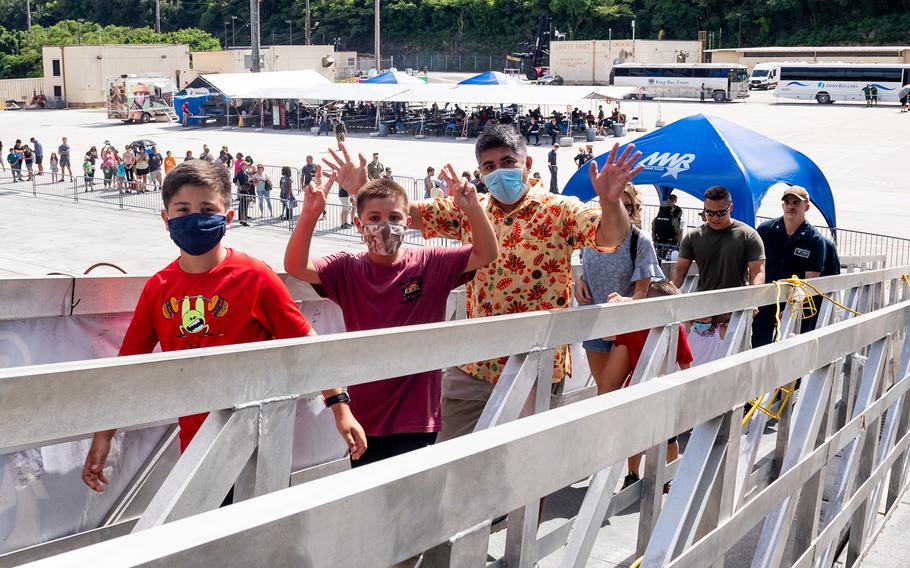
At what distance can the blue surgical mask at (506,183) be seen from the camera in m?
3.96

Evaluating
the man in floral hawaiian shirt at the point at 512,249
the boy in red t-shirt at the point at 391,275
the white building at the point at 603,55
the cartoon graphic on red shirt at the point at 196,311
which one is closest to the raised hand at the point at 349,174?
the man in floral hawaiian shirt at the point at 512,249

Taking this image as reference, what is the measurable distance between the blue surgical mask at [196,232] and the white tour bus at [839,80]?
63404mm

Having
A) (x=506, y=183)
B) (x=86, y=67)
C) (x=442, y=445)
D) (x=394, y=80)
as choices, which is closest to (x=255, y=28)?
(x=394, y=80)

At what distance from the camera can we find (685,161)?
1183 centimetres

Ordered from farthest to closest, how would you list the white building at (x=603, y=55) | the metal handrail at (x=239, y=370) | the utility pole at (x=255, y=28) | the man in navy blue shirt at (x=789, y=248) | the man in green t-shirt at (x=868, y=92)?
the white building at (x=603, y=55)
the man in green t-shirt at (x=868, y=92)
the utility pole at (x=255, y=28)
the man in navy blue shirt at (x=789, y=248)
the metal handrail at (x=239, y=370)

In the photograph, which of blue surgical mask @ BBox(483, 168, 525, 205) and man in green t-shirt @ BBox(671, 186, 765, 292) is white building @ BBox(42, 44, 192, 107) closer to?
man in green t-shirt @ BBox(671, 186, 765, 292)

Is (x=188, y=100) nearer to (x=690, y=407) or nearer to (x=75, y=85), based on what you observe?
(x=75, y=85)

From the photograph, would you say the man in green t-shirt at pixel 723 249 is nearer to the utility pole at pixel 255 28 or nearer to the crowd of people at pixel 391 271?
the crowd of people at pixel 391 271

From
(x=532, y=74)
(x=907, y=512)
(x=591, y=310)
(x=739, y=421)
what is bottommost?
(x=907, y=512)

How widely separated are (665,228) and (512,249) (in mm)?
9557

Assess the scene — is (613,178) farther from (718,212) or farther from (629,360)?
(718,212)

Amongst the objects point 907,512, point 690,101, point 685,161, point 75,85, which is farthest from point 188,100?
point 907,512

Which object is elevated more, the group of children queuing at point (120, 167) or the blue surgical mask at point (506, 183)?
the blue surgical mask at point (506, 183)

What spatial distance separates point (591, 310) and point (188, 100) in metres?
53.3
